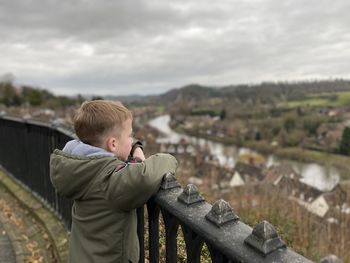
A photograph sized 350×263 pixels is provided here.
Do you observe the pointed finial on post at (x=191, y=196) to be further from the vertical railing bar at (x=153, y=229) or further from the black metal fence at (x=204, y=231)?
the vertical railing bar at (x=153, y=229)

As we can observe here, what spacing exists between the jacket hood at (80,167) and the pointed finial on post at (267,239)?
0.86 m

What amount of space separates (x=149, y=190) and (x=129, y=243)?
1.34 feet

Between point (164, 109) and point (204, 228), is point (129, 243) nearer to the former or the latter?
point (204, 228)

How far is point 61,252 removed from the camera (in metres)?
3.43

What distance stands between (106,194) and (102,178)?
3.1 inches

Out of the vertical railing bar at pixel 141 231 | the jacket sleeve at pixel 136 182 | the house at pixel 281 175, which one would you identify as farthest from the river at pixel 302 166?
the jacket sleeve at pixel 136 182

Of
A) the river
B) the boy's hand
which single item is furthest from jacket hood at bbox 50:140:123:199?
the river

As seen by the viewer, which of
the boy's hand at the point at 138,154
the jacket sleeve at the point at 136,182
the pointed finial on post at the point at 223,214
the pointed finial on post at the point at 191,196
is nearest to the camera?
the pointed finial on post at the point at 223,214

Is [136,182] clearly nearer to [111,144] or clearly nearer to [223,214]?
[111,144]

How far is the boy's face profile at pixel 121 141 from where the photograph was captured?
1828mm

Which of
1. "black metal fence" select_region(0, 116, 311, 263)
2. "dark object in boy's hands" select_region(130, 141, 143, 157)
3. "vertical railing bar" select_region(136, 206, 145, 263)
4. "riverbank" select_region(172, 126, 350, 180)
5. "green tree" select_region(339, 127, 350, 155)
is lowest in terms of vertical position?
"riverbank" select_region(172, 126, 350, 180)

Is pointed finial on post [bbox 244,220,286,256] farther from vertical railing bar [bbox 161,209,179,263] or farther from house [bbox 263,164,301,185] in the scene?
house [bbox 263,164,301,185]

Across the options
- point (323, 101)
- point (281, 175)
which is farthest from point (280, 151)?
point (323, 101)

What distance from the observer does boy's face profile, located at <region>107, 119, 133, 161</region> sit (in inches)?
72.0
